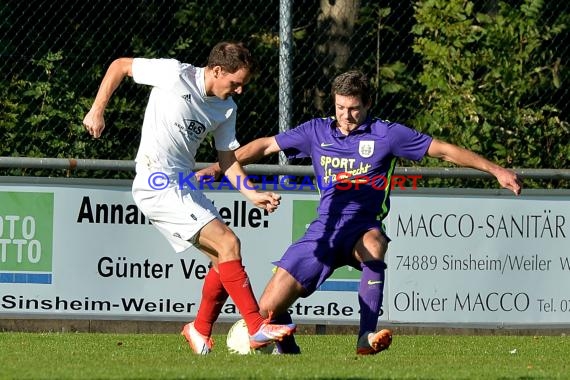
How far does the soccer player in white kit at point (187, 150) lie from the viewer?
318 inches

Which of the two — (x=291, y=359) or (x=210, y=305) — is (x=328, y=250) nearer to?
(x=210, y=305)

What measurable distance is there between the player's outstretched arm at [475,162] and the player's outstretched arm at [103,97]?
214cm

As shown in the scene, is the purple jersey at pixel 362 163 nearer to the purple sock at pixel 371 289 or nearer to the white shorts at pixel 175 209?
the purple sock at pixel 371 289

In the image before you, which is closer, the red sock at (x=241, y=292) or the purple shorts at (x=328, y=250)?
the red sock at (x=241, y=292)

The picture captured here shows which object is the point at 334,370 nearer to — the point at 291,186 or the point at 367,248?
the point at 367,248

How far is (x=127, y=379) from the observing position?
21.1 ft

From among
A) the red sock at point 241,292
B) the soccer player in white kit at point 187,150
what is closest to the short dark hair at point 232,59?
the soccer player in white kit at point 187,150

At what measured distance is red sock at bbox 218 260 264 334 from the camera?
801 centimetres

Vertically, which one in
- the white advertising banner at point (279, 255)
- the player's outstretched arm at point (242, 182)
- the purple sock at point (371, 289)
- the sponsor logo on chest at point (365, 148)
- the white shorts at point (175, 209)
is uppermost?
the sponsor logo on chest at point (365, 148)

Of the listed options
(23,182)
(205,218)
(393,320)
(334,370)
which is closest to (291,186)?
(393,320)

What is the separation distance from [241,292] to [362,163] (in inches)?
53.5

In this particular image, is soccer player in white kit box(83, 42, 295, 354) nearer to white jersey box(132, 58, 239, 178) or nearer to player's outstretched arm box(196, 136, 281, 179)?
white jersey box(132, 58, 239, 178)

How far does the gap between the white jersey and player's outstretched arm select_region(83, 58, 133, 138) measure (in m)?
0.07

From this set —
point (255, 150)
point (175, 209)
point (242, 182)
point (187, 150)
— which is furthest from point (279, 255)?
point (175, 209)
